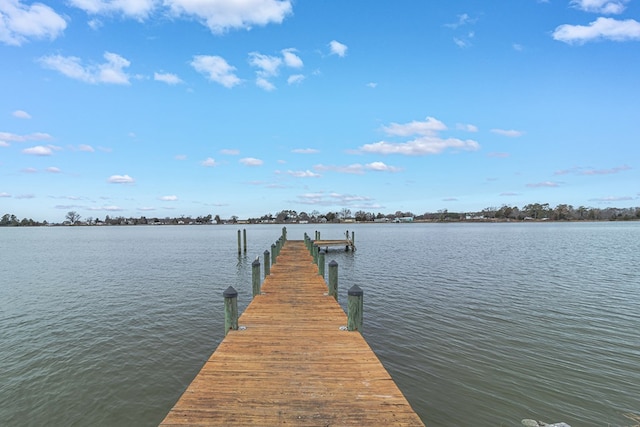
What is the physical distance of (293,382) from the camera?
5203 mm

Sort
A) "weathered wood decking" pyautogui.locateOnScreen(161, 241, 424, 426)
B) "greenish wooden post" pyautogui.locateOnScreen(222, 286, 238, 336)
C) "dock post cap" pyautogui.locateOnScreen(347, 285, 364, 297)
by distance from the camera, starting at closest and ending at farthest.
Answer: "weathered wood decking" pyautogui.locateOnScreen(161, 241, 424, 426) < "dock post cap" pyautogui.locateOnScreen(347, 285, 364, 297) < "greenish wooden post" pyautogui.locateOnScreen(222, 286, 238, 336)

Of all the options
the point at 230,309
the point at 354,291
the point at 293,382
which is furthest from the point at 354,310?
the point at 230,309

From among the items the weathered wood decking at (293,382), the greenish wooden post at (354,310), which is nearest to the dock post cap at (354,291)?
the greenish wooden post at (354,310)

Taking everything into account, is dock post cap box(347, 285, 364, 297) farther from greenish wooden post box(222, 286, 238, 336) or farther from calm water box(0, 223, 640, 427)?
greenish wooden post box(222, 286, 238, 336)

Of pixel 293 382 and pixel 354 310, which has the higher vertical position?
pixel 354 310

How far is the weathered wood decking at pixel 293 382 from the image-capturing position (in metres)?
4.24

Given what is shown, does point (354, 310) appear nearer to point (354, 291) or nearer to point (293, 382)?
point (354, 291)

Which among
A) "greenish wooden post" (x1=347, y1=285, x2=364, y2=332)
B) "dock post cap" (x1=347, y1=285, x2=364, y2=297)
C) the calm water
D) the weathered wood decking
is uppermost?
"dock post cap" (x1=347, y1=285, x2=364, y2=297)

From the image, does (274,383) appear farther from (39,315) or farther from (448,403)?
(39,315)

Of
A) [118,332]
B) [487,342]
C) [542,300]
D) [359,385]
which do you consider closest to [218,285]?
[118,332]

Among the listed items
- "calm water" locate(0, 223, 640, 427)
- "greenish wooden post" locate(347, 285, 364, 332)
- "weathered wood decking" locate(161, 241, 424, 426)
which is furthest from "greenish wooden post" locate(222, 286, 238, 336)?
"greenish wooden post" locate(347, 285, 364, 332)

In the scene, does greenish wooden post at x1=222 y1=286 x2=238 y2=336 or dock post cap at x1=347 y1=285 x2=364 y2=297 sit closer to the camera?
dock post cap at x1=347 y1=285 x2=364 y2=297

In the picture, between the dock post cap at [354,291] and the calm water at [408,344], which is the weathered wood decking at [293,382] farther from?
the calm water at [408,344]

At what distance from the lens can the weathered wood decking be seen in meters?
4.24
